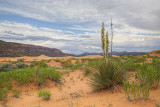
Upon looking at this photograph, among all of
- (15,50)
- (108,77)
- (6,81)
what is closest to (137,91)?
(108,77)

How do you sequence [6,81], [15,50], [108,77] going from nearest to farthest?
[108,77] < [6,81] < [15,50]

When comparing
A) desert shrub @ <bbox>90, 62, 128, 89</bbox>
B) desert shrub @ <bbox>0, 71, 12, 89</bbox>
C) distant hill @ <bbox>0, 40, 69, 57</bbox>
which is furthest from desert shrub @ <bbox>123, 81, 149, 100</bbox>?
distant hill @ <bbox>0, 40, 69, 57</bbox>

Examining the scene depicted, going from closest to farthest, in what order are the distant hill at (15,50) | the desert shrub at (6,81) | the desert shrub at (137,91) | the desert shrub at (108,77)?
the desert shrub at (137,91) < the desert shrub at (108,77) < the desert shrub at (6,81) < the distant hill at (15,50)

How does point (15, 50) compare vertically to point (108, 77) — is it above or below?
above

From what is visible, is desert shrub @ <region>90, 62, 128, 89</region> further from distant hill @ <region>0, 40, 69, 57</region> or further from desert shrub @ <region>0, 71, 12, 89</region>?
distant hill @ <region>0, 40, 69, 57</region>

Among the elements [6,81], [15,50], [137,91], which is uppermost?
[15,50]

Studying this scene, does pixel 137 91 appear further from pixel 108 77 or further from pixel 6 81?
pixel 6 81

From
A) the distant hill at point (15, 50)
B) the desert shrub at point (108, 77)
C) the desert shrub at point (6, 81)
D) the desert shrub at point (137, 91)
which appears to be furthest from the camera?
the distant hill at point (15, 50)

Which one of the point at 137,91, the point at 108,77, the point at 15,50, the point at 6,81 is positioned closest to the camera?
the point at 137,91

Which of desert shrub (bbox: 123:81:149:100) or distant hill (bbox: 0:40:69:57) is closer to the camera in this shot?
desert shrub (bbox: 123:81:149:100)

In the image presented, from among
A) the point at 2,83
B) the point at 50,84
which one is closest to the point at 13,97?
the point at 2,83

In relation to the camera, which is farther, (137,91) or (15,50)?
(15,50)

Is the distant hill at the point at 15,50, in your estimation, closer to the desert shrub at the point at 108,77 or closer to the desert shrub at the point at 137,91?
the desert shrub at the point at 108,77

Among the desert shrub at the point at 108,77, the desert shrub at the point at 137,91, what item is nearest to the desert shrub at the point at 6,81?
the desert shrub at the point at 108,77
